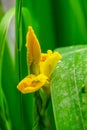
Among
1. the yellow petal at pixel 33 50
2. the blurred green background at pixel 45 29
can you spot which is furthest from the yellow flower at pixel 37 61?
the blurred green background at pixel 45 29

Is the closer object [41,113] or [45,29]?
[41,113]

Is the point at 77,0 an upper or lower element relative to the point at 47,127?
upper

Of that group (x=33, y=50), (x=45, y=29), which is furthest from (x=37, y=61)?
(x=45, y=29)

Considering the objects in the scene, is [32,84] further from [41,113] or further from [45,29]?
[45,29]

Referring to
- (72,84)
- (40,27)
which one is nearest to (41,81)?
(72,84)

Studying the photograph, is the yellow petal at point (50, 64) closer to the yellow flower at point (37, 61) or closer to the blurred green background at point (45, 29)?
the yellow flower at point (37, 61)

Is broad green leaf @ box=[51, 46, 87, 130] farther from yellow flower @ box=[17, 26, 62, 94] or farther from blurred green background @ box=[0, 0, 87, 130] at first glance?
blurred green background @ box=[0, 0, 87, 130]

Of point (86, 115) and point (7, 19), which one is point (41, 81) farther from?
point (7, 19)
